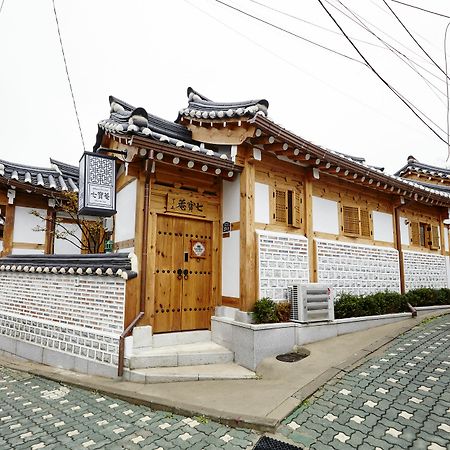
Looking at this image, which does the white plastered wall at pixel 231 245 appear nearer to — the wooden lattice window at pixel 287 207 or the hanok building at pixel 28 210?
the wooden lattice window at pixel 287 207

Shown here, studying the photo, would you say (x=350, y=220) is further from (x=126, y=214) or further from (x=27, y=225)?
(x=27, y=225)

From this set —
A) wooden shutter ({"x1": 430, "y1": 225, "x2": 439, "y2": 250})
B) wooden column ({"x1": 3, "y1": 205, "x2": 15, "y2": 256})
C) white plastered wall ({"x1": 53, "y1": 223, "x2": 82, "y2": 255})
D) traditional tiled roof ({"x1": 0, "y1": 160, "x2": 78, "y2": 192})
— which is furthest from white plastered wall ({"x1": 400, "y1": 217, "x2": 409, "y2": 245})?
wooden column ({"x1": 3, "y1": 205, "x2": 15, "y2": 256})

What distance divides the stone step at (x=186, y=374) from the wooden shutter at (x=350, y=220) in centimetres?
491

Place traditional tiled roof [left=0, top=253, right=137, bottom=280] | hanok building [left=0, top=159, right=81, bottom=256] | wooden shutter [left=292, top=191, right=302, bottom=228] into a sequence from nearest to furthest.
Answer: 1. traditional tiled roof [left=0, top=253, right=137, bottom=280]
2. wooden shutter [left=292, top=191, right=302, bottom=228]
3. hanok building [left=0, top=159, right=81, bottom=256]

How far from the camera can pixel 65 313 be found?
6500 mm

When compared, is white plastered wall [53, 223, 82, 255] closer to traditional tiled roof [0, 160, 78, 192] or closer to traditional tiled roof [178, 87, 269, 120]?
traditional tiled roof [0, 160, 78, 192]

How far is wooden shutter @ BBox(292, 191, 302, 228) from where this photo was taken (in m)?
7.64

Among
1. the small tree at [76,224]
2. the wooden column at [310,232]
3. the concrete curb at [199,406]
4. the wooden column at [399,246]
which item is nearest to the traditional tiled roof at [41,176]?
the small tree at [76,224]

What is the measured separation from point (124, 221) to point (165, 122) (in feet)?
8.98

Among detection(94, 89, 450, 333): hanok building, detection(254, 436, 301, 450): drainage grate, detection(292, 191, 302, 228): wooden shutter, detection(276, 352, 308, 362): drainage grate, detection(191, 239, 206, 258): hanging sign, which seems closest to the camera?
detection(254, 436, 301, 450): drainage grate

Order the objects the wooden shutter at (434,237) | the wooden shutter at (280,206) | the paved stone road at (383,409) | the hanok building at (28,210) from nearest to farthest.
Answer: the paved stone road at (383,409), the wooden shutter at (280,206), the hanok building at (28,210), the wooden shutter at (434,237)

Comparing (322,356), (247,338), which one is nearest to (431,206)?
(322,356)

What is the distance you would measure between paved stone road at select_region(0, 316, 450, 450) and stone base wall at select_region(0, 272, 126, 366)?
829 millimetres

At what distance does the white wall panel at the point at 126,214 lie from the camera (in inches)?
271
